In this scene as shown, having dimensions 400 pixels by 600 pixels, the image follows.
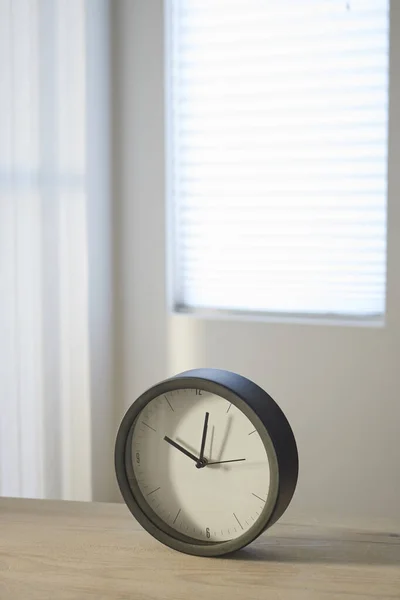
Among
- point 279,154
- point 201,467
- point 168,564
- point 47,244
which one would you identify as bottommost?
point 168,564

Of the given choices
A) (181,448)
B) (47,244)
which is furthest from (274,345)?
(181,448)

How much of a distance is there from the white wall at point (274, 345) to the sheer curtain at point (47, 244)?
0.17 meters

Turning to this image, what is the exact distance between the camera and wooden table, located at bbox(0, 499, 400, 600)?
1.00 metres

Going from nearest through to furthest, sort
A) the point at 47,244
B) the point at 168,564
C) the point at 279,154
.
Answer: the point at 168,564 → the point at 47,244 → the point at 279,154

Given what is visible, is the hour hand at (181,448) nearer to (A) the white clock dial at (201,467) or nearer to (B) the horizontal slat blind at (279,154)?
(A) the white clock dial at (201,467)

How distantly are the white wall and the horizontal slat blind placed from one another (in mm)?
81

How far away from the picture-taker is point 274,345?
2719 millimetres

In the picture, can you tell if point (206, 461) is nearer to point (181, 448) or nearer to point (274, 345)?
point (181, 448)

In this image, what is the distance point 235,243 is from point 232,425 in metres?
1.73

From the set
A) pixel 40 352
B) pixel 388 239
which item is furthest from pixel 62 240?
pixel 388 239

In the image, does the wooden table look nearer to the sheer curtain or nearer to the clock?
the clock

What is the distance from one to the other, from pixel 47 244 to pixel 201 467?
143 centimetres

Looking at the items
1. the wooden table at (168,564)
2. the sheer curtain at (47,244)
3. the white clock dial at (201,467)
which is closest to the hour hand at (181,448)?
the white clock dial at (201,467)

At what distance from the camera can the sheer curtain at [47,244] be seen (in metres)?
2.24
